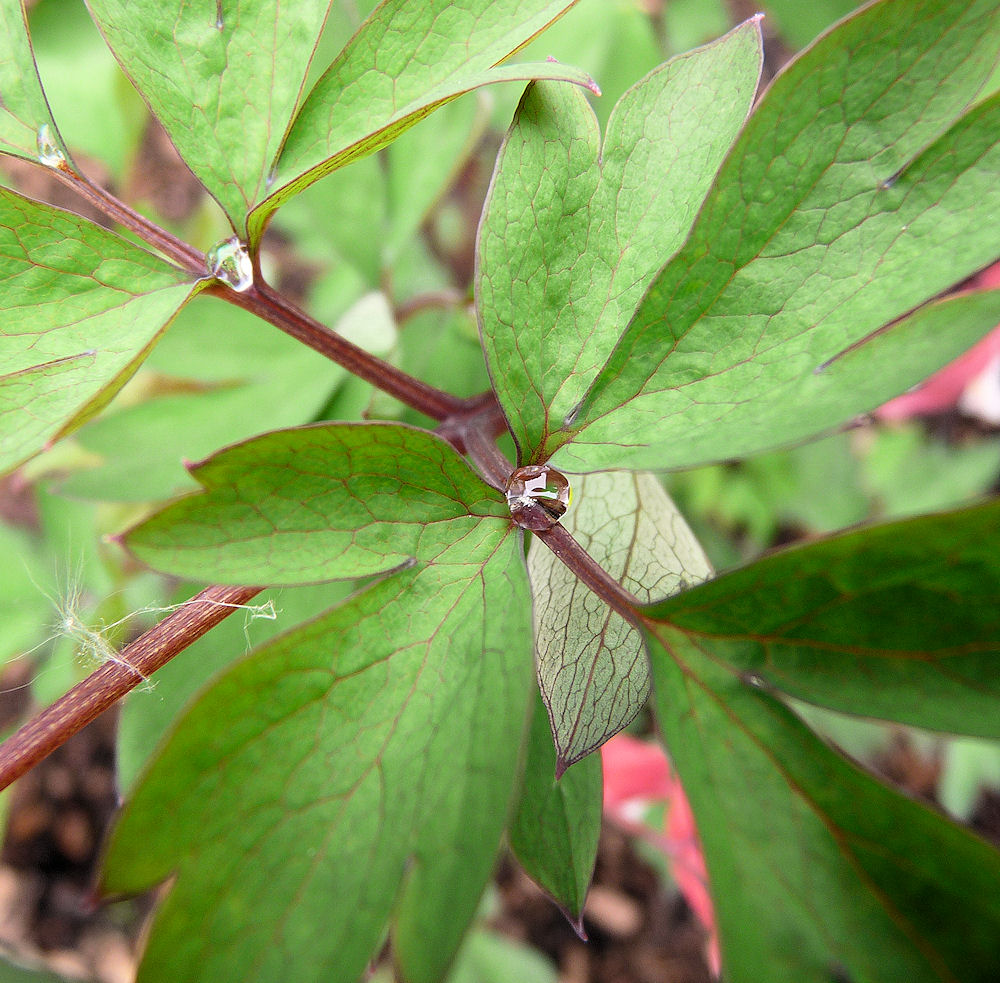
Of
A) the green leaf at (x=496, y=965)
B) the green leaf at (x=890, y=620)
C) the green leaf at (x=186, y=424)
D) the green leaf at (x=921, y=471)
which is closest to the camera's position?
the green leaf at (x=890, y=620)

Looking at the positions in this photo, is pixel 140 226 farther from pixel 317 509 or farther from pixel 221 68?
pixel 317 509

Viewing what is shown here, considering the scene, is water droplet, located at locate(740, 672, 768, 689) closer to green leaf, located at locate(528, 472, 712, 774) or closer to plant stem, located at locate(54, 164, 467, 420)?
green leaf, located at locate(528, 472, 712, 774)

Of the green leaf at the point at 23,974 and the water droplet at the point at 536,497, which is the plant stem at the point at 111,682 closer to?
the water droplet at the point at 536,497

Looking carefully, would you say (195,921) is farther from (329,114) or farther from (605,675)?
(329,114)

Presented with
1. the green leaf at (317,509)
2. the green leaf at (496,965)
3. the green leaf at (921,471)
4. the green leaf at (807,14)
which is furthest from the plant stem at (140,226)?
the green leaf at (921,471)

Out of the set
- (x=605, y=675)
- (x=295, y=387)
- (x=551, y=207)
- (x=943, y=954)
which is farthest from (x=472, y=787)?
(x=295, y=387)

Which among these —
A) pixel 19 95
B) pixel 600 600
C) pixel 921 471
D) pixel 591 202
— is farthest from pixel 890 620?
pixel 921 471

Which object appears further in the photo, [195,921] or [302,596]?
[302,596]
